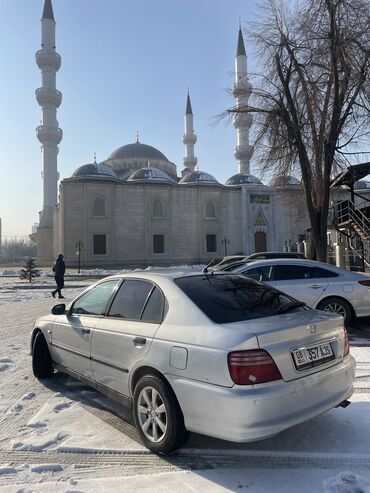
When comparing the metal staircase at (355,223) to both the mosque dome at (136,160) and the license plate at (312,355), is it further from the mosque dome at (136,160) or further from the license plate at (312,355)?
the mosque dome at (136,160)

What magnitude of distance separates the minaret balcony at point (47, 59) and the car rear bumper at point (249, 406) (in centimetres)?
5660

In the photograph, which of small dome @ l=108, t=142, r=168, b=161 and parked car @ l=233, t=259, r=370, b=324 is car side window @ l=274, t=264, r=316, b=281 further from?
small dome @ l=108, t=142, r=168, b=161

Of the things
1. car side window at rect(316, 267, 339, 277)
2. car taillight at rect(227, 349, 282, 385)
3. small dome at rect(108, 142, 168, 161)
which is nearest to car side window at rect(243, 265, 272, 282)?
car side window at rect(316, 267, 339, 277)

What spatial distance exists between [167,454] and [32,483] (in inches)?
41.7

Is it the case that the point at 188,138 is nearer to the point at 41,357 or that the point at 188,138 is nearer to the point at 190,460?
the point at 41,357

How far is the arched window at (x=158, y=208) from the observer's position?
51250mm

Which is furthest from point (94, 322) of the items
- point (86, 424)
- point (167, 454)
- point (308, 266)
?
point (308, 266)

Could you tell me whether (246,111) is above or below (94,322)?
above

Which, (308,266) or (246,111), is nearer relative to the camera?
(308,266)

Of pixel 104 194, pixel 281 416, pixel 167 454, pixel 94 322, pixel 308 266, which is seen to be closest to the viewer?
pixel 281 416

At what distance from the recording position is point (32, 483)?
313 cm

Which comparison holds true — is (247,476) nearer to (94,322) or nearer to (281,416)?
(281,416)

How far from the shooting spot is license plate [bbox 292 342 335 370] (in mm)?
3336

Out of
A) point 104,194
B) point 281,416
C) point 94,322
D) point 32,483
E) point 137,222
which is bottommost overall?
point 32,483
